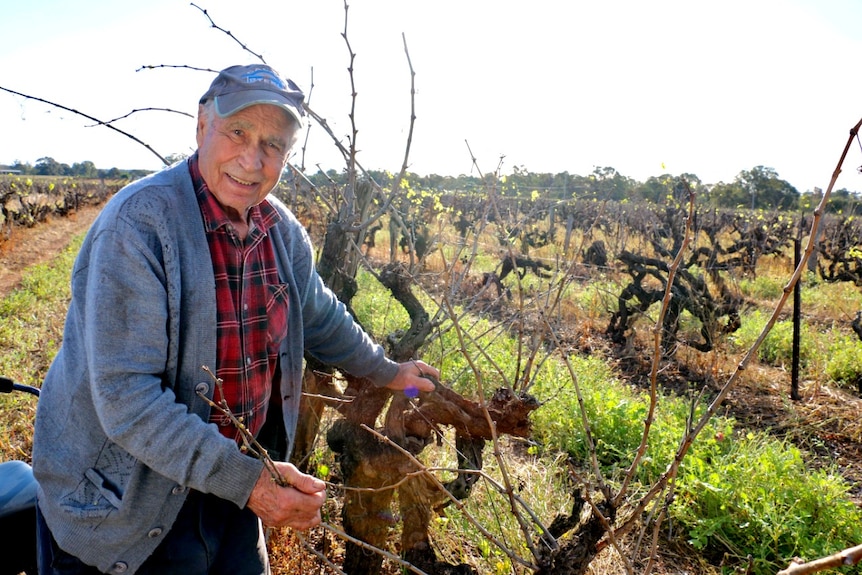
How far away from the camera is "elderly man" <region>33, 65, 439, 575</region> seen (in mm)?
1326

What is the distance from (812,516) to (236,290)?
3.56 metres

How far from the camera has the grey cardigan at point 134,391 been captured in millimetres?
1316

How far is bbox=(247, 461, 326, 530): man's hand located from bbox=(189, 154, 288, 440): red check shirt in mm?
266

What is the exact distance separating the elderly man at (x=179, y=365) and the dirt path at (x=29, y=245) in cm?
976

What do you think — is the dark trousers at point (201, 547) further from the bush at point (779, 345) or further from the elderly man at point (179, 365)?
→ the bush at point (779, 345)

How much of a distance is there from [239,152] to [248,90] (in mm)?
166

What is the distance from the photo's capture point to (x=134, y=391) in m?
1.31

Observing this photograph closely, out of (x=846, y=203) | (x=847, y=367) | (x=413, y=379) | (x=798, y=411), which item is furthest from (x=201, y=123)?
(x=846, y=203)

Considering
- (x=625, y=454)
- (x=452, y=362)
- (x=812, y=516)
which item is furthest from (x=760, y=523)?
(x=452, y=362)

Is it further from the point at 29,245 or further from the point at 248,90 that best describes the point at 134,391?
the point at 29,245

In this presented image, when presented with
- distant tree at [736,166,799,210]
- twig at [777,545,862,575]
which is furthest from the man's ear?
distant tree at [736,166,799,210]

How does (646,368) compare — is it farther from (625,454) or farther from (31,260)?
(31,260)

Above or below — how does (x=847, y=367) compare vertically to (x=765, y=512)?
above

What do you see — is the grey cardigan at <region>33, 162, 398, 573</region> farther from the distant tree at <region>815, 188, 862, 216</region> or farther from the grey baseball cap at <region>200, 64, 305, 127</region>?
the distant tree at <region>815, 188, 862, 216</region>
